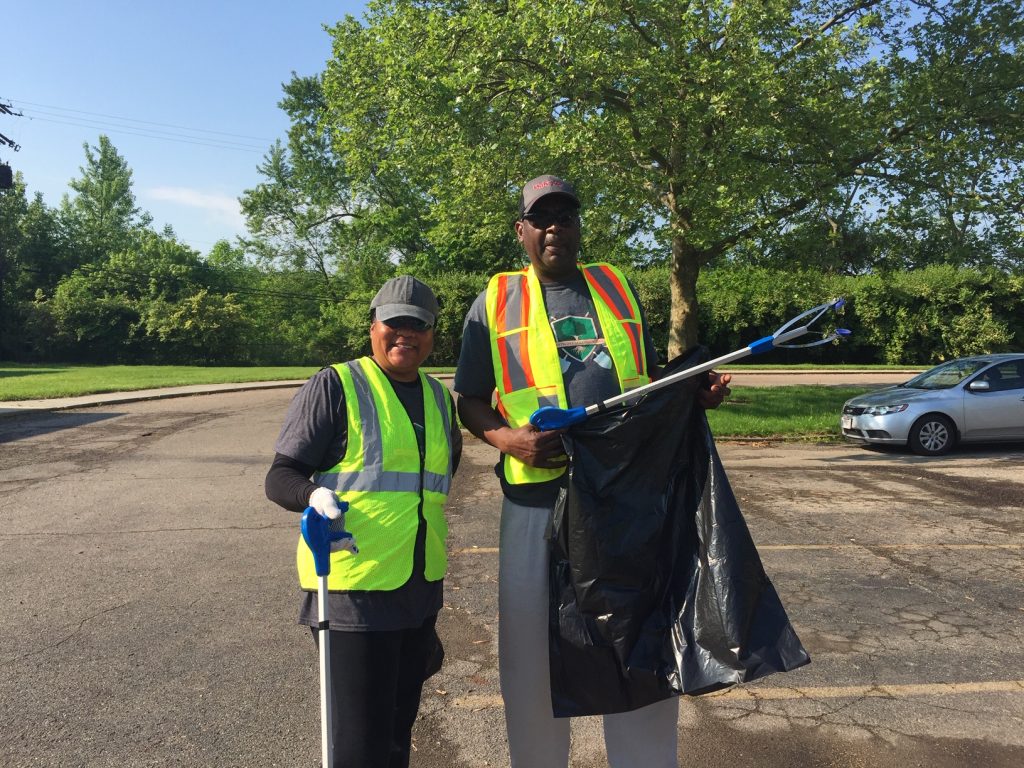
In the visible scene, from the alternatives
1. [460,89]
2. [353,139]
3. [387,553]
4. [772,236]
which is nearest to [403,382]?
[387,553]

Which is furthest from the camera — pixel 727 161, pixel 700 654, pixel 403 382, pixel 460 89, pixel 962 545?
pixel 460 89

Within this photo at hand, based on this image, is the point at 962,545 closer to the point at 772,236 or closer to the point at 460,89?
the point at 772,236

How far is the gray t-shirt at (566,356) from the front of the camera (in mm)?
2320

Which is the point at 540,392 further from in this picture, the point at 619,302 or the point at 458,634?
the point at 458,634

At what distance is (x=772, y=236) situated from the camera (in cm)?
1439

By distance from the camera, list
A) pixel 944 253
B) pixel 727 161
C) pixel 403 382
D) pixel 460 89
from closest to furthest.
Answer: pixel 403 382 → pixel 727 161 → pixel 460 89 → pixel 944 253

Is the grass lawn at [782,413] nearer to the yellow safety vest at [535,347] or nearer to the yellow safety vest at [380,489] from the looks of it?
the yellow safety vest at [535,347]

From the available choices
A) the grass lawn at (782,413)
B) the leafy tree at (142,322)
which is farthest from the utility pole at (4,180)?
the grass lawn at (782,413)

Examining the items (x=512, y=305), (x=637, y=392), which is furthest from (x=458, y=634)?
(x=637, y=392)

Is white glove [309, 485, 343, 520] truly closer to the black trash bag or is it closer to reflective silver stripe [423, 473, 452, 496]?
reflective silver stripe [423, 473, 452, 496]

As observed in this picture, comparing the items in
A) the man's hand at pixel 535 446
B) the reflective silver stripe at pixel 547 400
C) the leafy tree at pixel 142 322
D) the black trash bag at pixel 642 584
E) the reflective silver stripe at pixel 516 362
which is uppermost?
the leafy tree at pixel 142 322

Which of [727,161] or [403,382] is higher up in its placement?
[727,161]

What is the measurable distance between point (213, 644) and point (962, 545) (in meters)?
5.62

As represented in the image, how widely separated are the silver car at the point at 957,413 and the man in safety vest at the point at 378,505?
1078cm
